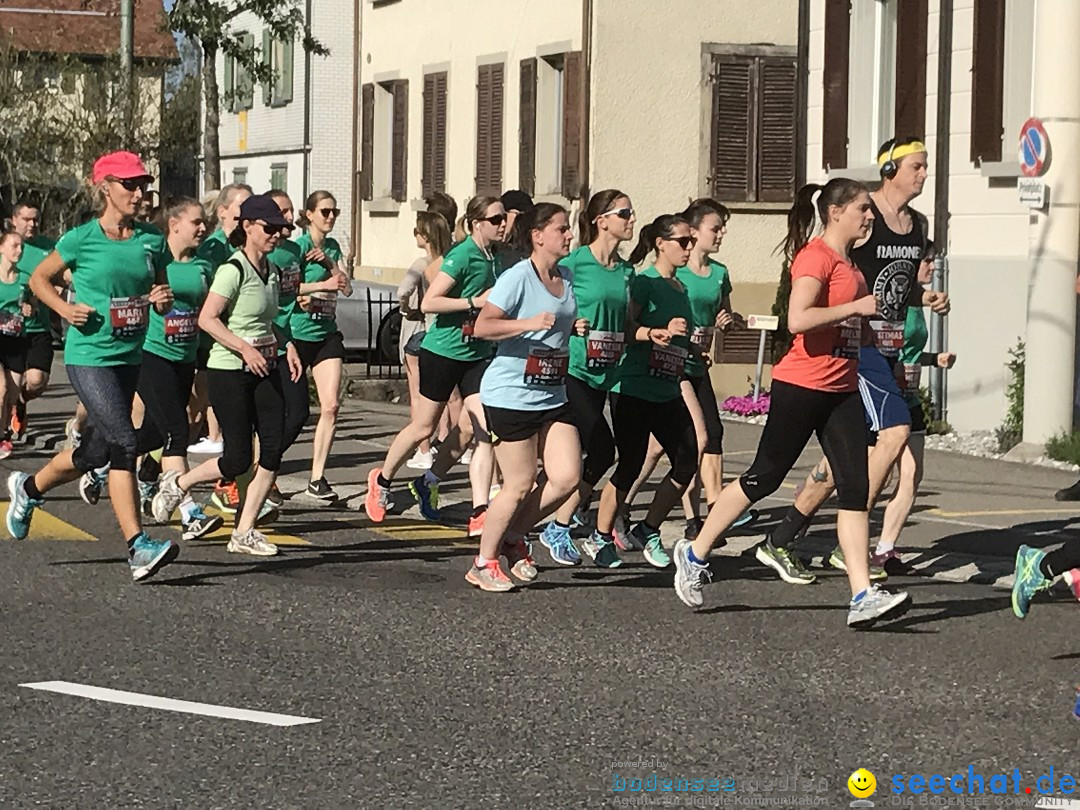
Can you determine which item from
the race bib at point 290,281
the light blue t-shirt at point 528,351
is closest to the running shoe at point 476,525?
the race bib at point 290,281

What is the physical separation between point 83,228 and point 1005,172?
10462 millimetres

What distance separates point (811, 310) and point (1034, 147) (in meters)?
8.37

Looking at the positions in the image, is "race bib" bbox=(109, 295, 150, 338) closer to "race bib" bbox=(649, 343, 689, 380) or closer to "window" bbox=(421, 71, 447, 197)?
"race bib" bbox=(649, 343, 689, 380)

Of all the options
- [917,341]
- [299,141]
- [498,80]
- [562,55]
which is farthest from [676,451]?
[299,141]

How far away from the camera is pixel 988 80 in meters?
20.1

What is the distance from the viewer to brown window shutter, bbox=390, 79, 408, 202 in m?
34.0

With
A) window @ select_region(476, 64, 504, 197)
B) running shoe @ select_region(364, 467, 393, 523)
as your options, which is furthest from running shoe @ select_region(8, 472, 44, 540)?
window @ select_region(476, 64, 504, 197)

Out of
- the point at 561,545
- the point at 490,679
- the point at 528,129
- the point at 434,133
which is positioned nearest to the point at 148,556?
the point at 561,545

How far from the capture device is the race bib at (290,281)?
13.8m

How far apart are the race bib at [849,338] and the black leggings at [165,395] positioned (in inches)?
172

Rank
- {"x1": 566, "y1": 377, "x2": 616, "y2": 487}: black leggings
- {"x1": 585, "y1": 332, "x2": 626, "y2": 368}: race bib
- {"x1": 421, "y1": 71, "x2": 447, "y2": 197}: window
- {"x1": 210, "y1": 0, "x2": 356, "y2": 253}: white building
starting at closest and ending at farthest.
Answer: {"x1": 585, "y1": 332, "x2": 626, "y2": 368}: race bib < {"x1": 566, "y1": 377, "x2": 616, "y2": 487}: black leggings < {"x1": 421, "y1": 71, "x2": 447, "y2": 197}: window < {"x1": 210, "y1": 0, "x2": 356, "y2": 253}: white building

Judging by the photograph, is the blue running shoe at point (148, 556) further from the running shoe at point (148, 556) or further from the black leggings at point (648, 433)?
the black leggings at point (648, 433)

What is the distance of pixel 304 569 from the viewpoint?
11805 millimetres

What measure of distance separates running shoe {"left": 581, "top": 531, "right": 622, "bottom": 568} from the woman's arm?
238 cm
